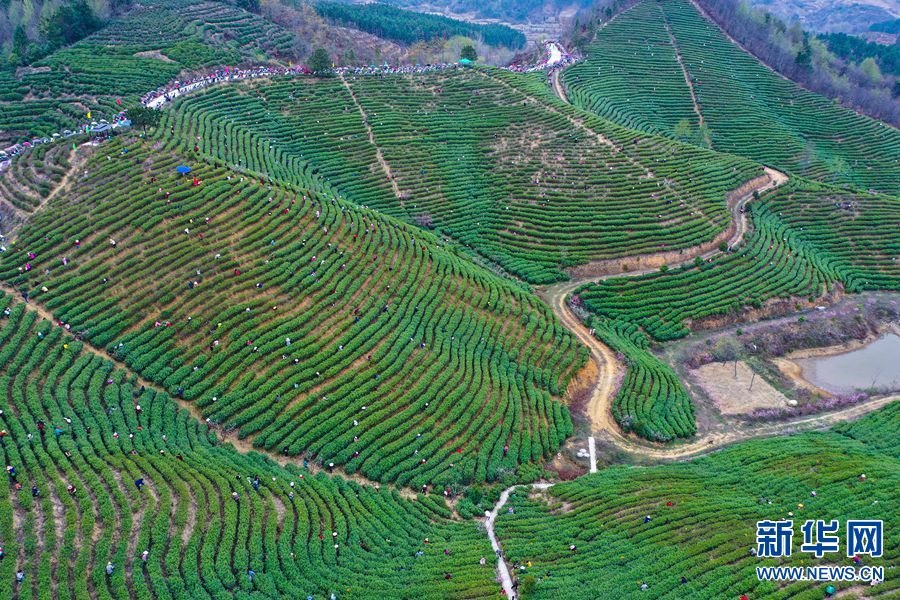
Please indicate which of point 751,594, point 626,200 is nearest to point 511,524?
point 751,594

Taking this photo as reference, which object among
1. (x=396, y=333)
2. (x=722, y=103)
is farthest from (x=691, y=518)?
(x=722, y=103)

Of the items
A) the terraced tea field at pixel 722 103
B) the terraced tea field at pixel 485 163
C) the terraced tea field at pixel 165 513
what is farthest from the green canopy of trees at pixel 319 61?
the terraced tea field at pixel 165 513

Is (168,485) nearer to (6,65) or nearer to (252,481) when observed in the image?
(252,481)

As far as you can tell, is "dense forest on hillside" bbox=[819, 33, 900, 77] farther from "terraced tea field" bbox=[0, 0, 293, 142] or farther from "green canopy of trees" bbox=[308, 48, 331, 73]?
"terraced tea field" bbox=[0, 0, 293, 142]

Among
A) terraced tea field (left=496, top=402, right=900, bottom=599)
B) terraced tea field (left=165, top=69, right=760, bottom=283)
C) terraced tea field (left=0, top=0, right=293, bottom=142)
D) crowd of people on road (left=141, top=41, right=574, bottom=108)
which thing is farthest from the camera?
crowd of people on road (left=141, top=41, right=574, bottom=108)

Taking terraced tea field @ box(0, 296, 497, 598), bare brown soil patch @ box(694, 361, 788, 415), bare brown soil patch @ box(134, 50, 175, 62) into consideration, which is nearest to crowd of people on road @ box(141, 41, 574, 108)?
bare brown soil patch @ box(134, 50, 175, 62)

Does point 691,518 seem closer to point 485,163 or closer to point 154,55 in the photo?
point 485,163

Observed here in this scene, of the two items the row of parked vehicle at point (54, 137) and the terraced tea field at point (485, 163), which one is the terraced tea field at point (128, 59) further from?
the terraced tea field at point (485, 163)
